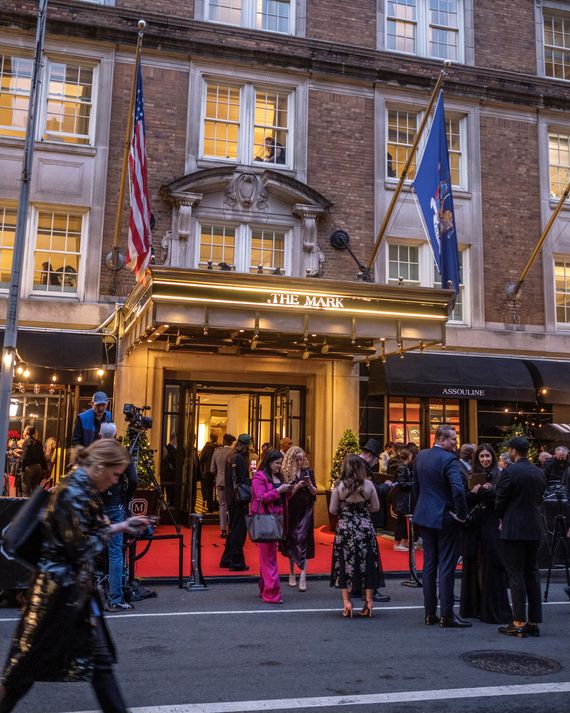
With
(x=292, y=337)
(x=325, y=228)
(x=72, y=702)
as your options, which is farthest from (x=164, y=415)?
(x=72, y=702)

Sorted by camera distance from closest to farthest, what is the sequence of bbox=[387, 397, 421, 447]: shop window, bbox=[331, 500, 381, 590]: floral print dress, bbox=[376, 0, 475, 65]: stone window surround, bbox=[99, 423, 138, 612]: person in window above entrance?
1. bbox=[331, 500, 381, 590]: floral print dress
2. bbox=[99, 423, 138, 612]: person in window above entrance
3. bbox=[387, 397, 421, 447]: shop window
4. bbox=[376, 0, 475, 65]: stone window surround

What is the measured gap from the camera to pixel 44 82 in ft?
50.1

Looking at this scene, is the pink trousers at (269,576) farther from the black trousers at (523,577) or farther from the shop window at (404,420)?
the shop window at (404,420)

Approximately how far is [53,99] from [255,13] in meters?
5.15

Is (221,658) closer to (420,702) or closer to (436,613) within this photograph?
(420,702)

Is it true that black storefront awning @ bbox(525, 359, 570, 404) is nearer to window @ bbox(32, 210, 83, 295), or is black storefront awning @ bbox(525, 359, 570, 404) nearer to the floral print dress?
the floral print dress

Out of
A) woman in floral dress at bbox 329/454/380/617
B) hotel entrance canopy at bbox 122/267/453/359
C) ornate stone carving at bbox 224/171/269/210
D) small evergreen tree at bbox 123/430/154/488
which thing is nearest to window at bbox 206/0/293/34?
ornate stone carving at bbox 224/171/269/210

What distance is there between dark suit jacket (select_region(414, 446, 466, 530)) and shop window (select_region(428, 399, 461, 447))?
9179mm

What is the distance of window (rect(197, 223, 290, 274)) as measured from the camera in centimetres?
1568

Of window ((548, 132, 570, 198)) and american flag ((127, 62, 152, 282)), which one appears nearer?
american flag ((127, 62, 152, 282))

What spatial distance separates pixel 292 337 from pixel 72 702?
29.5ft

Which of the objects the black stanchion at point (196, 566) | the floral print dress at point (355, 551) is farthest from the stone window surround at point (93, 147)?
the floral print dress at point (355, 551)

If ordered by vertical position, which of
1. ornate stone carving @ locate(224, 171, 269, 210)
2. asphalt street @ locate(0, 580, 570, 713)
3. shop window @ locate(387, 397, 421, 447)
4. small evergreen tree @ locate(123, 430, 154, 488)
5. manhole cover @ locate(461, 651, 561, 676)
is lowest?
asphalt street @ locate(0, 580, 570, 713)

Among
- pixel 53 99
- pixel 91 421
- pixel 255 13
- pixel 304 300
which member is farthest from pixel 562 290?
pixel 91 421
